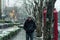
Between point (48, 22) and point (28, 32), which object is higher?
point (48, 22)

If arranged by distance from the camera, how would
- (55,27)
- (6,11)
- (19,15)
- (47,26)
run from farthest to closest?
(19,15) < (6,11) < (47,26) < (55,27)

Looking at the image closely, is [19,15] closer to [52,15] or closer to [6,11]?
[6,11]

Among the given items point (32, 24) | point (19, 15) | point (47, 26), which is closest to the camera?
point (47, 26)

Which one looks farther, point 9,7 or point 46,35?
point 9,7

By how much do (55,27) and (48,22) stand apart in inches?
26.0

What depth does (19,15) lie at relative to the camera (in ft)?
302

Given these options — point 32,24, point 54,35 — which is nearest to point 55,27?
point 54,35

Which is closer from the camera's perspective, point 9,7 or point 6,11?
point 6,11

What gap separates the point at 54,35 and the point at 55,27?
360 mm

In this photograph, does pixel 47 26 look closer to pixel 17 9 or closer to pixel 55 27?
pixel 55 27

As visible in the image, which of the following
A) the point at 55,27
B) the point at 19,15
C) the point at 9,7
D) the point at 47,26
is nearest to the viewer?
the point at 55,27

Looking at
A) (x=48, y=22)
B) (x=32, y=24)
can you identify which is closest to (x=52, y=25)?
(x=48, y=22)

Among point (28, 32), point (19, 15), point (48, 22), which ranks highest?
point (48, 22)

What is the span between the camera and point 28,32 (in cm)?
1398
